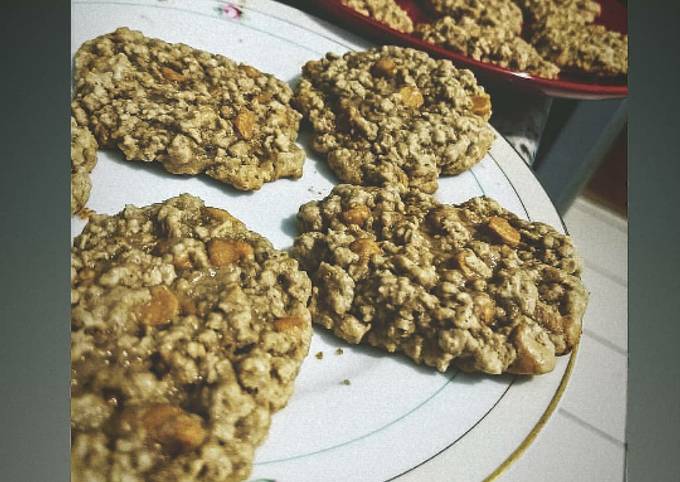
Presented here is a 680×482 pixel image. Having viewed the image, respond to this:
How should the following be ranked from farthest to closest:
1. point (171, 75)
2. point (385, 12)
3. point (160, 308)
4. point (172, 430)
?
point (385, 12) < point (171, 75) < point (160, 308) < point (172, 430)

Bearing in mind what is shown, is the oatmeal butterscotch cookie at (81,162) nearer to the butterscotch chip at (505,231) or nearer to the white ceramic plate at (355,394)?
the white ceramic plate at (355,394)

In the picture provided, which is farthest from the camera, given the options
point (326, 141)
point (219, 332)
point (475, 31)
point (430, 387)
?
point (475, 31)

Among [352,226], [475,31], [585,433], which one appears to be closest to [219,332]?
[352,226]

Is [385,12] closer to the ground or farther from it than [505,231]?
farther from it

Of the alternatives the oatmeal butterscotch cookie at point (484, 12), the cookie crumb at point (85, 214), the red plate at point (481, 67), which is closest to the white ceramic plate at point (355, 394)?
the cookie crumb at point (85, 214)

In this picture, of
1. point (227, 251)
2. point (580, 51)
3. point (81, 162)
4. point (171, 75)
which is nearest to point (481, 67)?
point (580, 51)
